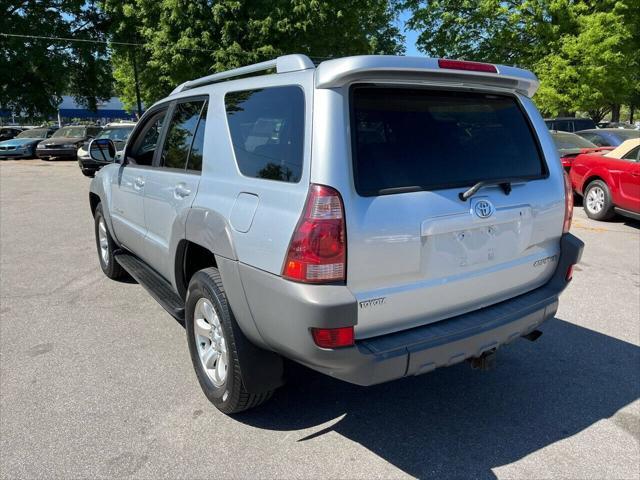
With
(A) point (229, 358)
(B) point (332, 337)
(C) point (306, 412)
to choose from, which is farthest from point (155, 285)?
(B) point (332, 337)

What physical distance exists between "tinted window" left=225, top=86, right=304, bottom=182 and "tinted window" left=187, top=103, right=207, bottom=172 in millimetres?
299

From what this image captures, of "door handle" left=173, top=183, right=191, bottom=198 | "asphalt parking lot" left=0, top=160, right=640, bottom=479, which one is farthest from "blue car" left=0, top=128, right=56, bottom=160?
"door handle" left=173, top=183, right=191, bottom=198

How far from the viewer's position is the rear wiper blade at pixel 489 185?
99.0 inches

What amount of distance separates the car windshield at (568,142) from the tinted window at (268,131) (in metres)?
9.84

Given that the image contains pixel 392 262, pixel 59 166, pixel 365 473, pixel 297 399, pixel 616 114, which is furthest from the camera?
pixel 616 114

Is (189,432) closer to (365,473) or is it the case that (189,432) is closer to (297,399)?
(297,399)

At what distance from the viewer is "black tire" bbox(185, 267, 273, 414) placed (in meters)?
2.68

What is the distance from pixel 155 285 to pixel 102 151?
6.44 feet

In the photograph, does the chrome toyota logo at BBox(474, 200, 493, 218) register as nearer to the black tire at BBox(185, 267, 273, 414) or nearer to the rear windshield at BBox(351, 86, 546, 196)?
the rear windshield at BBox(351, 86, 546, 196)

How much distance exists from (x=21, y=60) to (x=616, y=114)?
40687mm

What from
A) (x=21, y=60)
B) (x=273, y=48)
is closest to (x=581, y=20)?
(x=273, y=48)

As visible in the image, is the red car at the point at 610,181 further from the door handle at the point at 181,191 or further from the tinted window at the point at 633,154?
the door handle at the point at 181,191

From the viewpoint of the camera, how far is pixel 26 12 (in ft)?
84.3

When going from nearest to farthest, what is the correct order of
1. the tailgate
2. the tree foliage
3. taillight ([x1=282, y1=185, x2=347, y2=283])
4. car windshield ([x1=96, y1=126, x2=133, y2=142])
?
taillight ([x1=282, y1=185, x2=347, y2=283])
the tailgate
car windshield ([x1=96, y1=126, x2=133, y2=142])
the tree foliage
